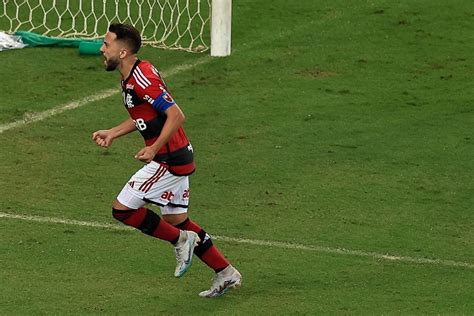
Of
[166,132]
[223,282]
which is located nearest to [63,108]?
[223,282]

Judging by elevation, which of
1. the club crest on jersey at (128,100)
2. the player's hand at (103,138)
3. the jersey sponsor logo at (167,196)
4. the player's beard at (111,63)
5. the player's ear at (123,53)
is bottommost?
the jersey sponsor logo at (167,196)

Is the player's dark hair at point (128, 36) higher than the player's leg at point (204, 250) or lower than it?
higher

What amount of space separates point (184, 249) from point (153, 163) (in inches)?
24.9

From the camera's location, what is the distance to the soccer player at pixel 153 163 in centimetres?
892

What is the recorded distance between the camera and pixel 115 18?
701 inches

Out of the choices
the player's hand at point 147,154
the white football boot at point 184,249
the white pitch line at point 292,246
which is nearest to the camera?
the player's hand at point 147,154

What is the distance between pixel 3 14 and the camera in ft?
59.3

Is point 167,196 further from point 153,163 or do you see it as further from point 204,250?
point 204,250

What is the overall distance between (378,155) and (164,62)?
14.3ft

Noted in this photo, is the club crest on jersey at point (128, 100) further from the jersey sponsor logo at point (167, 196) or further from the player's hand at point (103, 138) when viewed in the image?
the jersey sponsor logo at point (167, 196)

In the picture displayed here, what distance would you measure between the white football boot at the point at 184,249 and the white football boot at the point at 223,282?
0.23 metres

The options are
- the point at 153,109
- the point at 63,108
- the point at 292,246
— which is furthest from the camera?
the point at 63,108

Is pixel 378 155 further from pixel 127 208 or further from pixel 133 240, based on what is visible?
pixel 127 208

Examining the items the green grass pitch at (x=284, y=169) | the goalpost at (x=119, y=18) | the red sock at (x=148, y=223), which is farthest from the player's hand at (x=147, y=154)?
the goalpost at (x=119, y=18)
